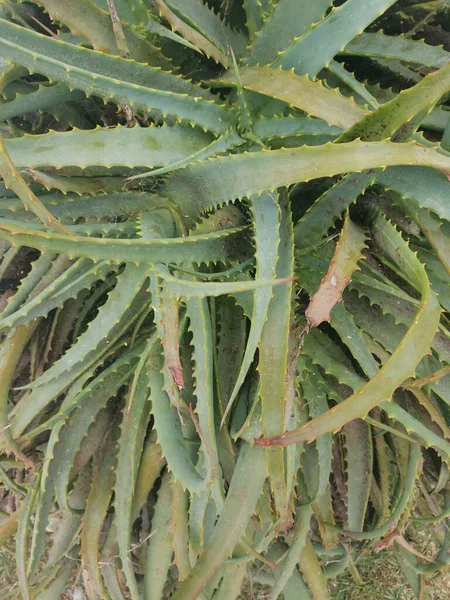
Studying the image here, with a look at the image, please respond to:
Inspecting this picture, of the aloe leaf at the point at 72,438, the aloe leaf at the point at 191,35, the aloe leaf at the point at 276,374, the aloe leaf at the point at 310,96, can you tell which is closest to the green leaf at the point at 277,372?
the aloe leaf at the point at 276,374

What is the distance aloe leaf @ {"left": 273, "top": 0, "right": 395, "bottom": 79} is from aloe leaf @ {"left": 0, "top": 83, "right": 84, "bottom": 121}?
294 millimetres

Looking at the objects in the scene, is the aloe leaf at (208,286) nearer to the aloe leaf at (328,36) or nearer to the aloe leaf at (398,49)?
the aloe leaf at (328,36)

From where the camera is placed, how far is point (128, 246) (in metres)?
0.53

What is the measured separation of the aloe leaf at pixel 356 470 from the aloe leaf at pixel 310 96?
0.49 metres

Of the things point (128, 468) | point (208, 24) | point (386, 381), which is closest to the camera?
point (386, 381)

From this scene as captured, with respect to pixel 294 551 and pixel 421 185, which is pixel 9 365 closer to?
pixel 294 551

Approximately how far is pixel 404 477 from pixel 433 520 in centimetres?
7

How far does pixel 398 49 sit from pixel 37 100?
1.61ft

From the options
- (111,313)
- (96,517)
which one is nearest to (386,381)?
(111,313)

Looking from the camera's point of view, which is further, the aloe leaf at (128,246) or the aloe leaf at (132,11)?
the aloe leaf at (132,11)

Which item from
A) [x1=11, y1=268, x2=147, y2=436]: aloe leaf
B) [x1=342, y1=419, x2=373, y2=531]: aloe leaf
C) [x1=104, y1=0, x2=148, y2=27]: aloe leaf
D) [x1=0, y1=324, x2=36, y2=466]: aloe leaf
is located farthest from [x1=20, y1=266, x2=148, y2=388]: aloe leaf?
[x1=342, y1=419, x2=373, y2=531]: aloe leaf

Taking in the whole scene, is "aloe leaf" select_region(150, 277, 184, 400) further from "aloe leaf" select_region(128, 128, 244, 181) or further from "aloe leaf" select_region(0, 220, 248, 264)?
"aloe leaf" select_region(128, 128, 244, 181)

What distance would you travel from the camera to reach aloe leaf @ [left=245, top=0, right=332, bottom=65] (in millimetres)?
628

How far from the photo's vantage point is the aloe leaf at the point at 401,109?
1.63 ft
